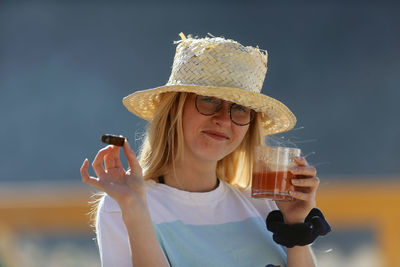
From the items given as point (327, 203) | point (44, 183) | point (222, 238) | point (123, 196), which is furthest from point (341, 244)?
point (44, 183)

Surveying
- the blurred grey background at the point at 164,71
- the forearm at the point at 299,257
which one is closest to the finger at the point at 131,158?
the forearm at the point at 299,257

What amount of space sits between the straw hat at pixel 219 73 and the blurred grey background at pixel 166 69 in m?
5.63

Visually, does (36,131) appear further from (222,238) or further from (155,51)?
(222,238)

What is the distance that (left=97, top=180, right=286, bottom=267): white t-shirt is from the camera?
2270 mm

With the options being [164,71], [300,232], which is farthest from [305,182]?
[164,71]

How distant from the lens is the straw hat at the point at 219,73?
2.50 meters

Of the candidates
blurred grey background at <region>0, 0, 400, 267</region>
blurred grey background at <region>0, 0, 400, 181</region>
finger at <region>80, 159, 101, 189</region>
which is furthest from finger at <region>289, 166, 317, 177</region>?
blurred grey background at <region>0, 0, 400, 181</region>

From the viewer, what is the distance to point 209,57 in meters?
2.54

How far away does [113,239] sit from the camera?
225cm

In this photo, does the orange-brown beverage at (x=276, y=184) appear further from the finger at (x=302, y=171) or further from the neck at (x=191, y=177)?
the neck at (x=191, y=177)

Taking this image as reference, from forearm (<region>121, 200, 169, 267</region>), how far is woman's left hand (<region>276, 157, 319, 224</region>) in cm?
59

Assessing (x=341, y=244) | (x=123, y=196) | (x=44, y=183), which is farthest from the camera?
(x=44, y=183)

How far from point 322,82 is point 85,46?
11.1 feet

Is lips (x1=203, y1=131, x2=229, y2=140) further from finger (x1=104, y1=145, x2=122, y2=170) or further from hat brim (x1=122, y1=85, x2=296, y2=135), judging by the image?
finger (x1=104, y1=145, x2=122, y2=170)
